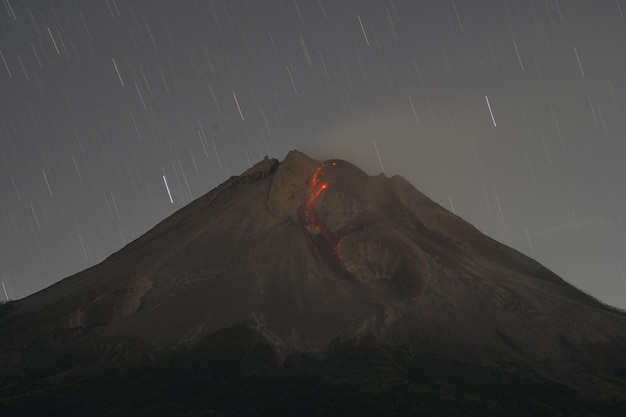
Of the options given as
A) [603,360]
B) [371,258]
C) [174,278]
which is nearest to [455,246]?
[371,258]

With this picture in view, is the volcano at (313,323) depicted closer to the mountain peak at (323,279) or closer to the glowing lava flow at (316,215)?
the mountain peak at (323,279)

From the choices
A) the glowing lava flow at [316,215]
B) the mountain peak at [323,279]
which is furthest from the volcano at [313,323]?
the glowing lava flow at [316,215]

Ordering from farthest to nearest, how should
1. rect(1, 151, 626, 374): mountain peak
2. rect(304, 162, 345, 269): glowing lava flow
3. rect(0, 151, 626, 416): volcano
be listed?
1. rect(304, 162, 345, 269): glowing lava flow
2. rect(1, 151, 626, 374): mountain peak
3. rect(0, 151, 626, 416): volcano

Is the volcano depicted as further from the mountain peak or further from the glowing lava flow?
the glowing lava flow

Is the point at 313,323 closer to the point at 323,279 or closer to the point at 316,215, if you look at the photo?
the point at 323,279

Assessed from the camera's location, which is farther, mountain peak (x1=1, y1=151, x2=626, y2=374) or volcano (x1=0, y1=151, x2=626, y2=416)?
mountain peak (x1=1, y1=151, x2=626, y2=374)

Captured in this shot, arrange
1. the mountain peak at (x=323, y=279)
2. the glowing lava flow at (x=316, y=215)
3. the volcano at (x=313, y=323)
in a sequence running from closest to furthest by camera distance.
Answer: the volcano at (x=313, y=323)
the mountain peak at (x=323, y=279)
the glowing lava flow at (x=316, y=215)

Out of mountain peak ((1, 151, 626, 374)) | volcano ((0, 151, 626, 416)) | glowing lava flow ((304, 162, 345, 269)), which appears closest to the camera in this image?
volcano ((0, 151, 626, 416))

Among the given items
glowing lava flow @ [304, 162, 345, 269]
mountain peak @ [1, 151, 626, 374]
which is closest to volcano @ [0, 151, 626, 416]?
mountain peak @ [1, 151, 626, 374]
